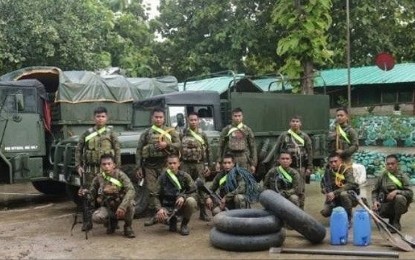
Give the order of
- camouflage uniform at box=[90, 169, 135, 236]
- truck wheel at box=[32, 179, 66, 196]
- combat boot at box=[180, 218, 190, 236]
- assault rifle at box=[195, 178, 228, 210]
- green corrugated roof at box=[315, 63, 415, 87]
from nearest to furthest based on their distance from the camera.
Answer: camouflage uniform at box=[90, 169, 135, 236]
combat boot at box=[180, 218, 190, 236]
assault rifle at box=[195, 178, 228, 210]
truck wheel at box=[32, 179, 66, 196]
green corrugated roof at box=[315, 63, 415, 87]

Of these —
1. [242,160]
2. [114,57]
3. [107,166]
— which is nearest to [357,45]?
[114,57]

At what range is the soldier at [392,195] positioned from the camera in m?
6.50

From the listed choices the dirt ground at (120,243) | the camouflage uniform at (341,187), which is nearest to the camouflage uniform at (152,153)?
the dirt ground at (120,243)

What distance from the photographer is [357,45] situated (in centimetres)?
1969

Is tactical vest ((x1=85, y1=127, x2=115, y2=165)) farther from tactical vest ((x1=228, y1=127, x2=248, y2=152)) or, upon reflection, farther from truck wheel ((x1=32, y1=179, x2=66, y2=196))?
truck wheel ((x1=32, y1=179, x2=66, y2=196))

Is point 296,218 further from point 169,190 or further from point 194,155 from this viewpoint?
point 194,155

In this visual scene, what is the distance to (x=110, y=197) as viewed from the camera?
6473 millimetres

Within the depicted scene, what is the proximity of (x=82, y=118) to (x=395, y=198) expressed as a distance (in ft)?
19.8

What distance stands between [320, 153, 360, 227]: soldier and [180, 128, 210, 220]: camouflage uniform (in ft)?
5.68

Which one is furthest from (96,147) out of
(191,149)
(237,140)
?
(237,140)

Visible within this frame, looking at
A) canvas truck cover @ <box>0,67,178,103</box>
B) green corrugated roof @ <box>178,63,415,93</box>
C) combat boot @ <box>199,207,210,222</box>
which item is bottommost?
combat boot @ <box>199,207,210,222</box>

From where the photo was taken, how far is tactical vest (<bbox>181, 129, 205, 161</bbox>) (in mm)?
7535

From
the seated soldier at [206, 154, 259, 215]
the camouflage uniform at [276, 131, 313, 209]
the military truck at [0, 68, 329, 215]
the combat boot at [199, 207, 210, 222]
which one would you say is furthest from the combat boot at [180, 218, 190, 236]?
the camouflage uniform at [276, 131, 313, 209]

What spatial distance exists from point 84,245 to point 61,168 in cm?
291
